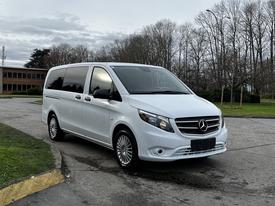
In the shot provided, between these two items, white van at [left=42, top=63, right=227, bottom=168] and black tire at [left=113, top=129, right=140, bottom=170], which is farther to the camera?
black tire at [left=113, top=129, right=140, bottom=170]

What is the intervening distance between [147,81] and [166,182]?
7.70 ft

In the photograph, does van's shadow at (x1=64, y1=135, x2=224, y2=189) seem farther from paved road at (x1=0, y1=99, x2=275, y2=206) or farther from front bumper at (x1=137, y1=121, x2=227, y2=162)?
front bumper at (x1=137, y1=121, x2=227, y2=162)

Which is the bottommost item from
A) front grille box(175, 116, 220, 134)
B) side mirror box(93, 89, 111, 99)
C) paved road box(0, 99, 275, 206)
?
paved road box(0, 99, 275, 206)

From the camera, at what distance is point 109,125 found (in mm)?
8172

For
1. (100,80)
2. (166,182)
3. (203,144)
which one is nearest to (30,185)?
(166,182)

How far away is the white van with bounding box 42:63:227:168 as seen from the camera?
23.5 feet

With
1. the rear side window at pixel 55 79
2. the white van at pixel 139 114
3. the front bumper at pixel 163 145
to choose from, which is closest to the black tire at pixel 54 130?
the white van at pixel 139 114

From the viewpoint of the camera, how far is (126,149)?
25.1ft

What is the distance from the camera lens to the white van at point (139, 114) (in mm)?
7164

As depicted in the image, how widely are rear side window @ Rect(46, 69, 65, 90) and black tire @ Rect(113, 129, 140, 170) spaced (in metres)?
3.29

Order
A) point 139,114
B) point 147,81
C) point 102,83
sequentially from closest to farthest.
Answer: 1. point 139,114
2. point 147,81
3. point 102,83

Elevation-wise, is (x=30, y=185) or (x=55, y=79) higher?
(x=55, y=79)

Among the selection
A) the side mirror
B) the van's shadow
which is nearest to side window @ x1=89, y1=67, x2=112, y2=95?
the side mirror

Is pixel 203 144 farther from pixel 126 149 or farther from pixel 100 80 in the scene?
pixel 100 80
